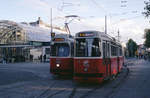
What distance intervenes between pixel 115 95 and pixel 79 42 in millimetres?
Result: 3780

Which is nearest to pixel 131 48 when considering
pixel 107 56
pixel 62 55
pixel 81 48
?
pixel 62 55

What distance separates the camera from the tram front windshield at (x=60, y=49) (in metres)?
17.8

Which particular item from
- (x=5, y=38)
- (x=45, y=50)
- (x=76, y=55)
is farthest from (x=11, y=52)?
(x=76, y=55)

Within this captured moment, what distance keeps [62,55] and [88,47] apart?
514cm

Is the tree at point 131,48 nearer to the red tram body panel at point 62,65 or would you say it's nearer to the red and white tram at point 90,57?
the red tram body panel at point 62,65

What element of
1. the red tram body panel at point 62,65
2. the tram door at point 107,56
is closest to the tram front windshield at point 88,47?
the tram door at point 107,56

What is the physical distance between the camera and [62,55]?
17.7 m

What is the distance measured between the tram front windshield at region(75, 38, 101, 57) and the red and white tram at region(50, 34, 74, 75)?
14.8 ft

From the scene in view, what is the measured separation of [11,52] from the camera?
56344 mm

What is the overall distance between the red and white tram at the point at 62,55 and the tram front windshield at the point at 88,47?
178 inches

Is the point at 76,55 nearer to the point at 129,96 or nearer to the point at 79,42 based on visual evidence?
the point at 79,42

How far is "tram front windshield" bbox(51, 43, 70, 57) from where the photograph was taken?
17766mm

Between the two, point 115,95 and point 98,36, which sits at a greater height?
point 98,36

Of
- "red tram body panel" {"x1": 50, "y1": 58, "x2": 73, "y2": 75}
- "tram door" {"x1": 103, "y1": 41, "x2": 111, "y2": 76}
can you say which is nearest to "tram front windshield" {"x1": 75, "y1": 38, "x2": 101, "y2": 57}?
"tram door" {"x1": 103, "y1": 41, "x2": 111, "y2": 76}
